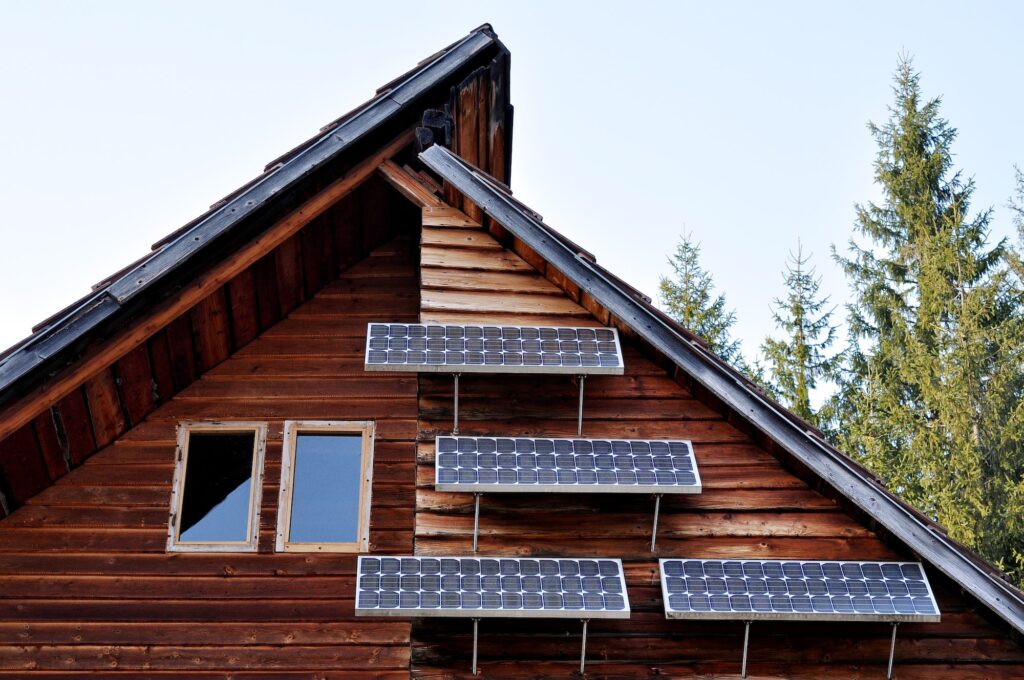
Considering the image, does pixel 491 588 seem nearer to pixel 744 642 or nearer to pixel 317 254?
pixel 744 642

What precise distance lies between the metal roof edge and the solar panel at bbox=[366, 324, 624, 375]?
321mm

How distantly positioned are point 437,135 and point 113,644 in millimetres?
4491

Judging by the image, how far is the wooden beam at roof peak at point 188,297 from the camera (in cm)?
827

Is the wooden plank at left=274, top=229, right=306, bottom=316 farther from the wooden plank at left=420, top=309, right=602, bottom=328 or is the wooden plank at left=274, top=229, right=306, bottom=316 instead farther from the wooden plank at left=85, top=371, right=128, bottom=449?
the wooden plank at left=85, top=371, right=128, bottom=449

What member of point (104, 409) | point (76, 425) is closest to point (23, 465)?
point (76, 425)

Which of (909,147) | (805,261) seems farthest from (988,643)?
(909,147)

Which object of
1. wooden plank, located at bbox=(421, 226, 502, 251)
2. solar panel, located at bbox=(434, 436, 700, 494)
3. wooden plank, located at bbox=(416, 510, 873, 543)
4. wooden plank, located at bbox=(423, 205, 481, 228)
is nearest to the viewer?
solar panel, located at bbox=(434, 436, 700, 494)

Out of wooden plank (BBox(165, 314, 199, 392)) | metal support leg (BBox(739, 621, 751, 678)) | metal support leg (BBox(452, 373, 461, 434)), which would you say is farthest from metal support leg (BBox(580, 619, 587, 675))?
wooden plank (BBox(165, 314, 199, 392))

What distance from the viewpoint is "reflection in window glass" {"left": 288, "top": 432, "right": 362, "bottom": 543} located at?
9086 millimetres

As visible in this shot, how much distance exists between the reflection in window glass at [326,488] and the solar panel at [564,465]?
1.14 metres

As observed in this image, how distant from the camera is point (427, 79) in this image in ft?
32.5

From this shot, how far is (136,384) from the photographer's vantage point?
9.28 meters

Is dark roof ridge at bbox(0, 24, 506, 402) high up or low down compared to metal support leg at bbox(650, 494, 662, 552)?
up

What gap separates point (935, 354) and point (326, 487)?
16169 millimetres
